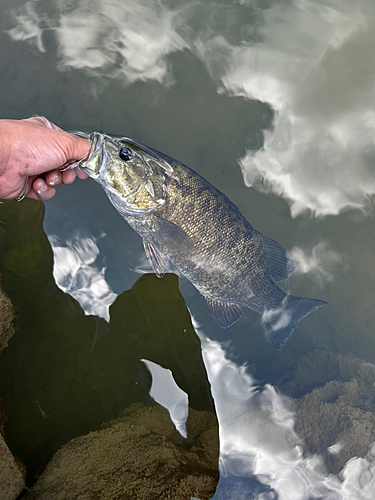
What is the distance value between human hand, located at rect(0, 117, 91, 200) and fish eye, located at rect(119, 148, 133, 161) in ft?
0.95

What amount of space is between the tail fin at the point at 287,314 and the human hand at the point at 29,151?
8.05ft

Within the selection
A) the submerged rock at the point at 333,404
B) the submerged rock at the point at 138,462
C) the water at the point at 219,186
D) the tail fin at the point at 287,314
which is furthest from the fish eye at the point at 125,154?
the submerged rock at the point at 333,404

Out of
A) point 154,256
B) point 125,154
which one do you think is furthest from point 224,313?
point 125,154

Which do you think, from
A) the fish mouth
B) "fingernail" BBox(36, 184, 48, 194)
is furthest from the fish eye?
"fingernail" BBox(36, 184, 48, 194)

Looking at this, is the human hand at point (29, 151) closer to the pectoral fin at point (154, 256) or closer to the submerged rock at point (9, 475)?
the pectoral fin at point (154, 256)

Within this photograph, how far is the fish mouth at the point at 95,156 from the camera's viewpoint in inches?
107

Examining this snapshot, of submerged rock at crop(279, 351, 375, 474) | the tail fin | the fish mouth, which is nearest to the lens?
the fish mouth

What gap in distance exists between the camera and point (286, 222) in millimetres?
3906

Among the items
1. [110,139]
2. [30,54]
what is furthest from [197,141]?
[30,54]

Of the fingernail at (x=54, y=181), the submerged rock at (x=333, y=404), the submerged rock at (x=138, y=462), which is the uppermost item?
the fingernail at (x=54, y=181)

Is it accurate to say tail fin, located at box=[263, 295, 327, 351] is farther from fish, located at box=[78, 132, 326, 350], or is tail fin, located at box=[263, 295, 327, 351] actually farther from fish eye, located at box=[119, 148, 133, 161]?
fish eye, located at box=[119, 148, 133, 161]

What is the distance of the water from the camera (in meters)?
3.30

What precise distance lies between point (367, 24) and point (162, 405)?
5.13m

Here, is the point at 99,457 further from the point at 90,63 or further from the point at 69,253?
the point at 90,63
